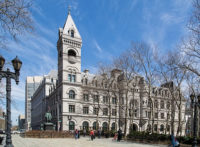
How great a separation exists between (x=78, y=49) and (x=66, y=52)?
145 inches

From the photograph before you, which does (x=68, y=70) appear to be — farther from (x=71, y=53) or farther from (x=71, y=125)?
(x=71, y=125)

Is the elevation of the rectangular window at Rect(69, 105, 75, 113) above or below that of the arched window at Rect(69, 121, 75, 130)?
above

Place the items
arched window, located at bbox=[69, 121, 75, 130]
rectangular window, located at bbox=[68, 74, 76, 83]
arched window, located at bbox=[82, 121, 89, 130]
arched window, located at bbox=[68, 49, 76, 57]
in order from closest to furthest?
arched window, located at bbox=[69, 121, 75, 130], rectangular window, located at bbox=[68, 74, 76, 83], arched window, located at bbox=[82, 121, 89, 130], arched window, located at bbox=[68, 49, 76, 57]

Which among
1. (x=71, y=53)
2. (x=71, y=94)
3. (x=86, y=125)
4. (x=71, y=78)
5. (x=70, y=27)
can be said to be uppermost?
(x=70, y=27)

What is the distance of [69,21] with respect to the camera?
51.4 m

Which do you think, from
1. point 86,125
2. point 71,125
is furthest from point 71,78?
point 86,125

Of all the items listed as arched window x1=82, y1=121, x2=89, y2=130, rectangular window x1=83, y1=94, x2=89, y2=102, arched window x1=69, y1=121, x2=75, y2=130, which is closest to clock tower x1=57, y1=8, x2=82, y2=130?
arched window x1=69, y1=121, x2=75, y2=130

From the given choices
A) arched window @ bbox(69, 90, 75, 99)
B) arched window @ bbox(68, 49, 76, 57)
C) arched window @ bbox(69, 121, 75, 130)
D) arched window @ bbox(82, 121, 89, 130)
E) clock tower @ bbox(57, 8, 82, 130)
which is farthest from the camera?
arched window @ bbox(68, 49, 76, 57)

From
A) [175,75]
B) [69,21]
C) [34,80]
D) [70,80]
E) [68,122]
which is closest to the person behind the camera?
[175,75]

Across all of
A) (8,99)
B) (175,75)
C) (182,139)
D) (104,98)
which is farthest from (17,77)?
(104,98)

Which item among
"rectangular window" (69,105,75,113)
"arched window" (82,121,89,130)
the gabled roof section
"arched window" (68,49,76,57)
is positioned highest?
the gabled roof section

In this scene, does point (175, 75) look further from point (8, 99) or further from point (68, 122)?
point (68, 122)

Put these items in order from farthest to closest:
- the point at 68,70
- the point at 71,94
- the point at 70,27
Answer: the point at 70,27
the point at 68,70
the point at 71,94

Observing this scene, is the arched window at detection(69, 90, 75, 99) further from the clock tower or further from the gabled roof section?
the gabled roof section
